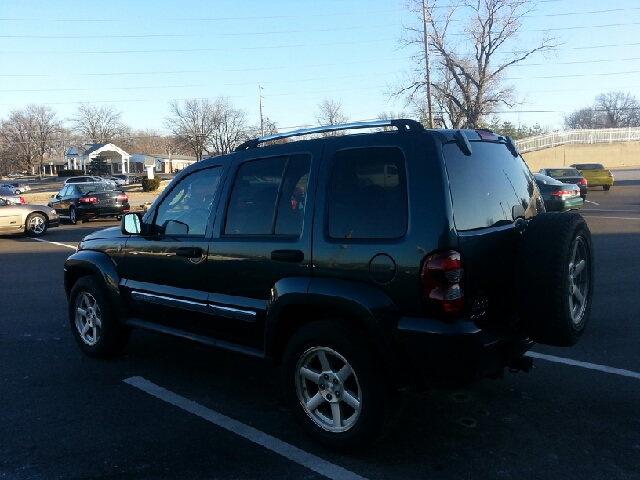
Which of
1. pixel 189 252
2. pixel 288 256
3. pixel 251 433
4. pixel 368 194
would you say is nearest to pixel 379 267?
pixel 368 194

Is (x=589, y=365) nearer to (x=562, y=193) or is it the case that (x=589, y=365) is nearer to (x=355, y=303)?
(x=355, y=303)

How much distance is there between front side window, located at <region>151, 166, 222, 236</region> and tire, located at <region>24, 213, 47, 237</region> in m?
14.7

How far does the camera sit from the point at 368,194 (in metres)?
3.72

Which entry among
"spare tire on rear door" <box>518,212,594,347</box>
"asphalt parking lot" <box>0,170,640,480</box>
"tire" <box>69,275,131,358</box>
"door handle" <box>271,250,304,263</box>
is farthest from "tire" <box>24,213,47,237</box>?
"spare tire on rear door" <box>518,212,594,347</box>

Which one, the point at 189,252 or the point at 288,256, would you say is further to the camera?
the point at 189,252

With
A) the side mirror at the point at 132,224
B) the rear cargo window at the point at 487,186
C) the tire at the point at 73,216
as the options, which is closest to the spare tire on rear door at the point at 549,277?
the rear cargo window at the point at 487,186

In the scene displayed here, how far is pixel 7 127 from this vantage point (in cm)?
9919

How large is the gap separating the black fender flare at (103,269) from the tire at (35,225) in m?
13.5

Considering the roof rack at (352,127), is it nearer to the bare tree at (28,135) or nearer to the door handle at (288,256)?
the door handle at (288,256)

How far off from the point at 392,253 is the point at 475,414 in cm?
161

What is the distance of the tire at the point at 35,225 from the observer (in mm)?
18000

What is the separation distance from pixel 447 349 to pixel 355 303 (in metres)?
0.58

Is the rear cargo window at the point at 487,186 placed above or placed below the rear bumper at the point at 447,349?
above

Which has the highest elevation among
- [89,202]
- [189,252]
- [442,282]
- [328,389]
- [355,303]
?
[89,202]
